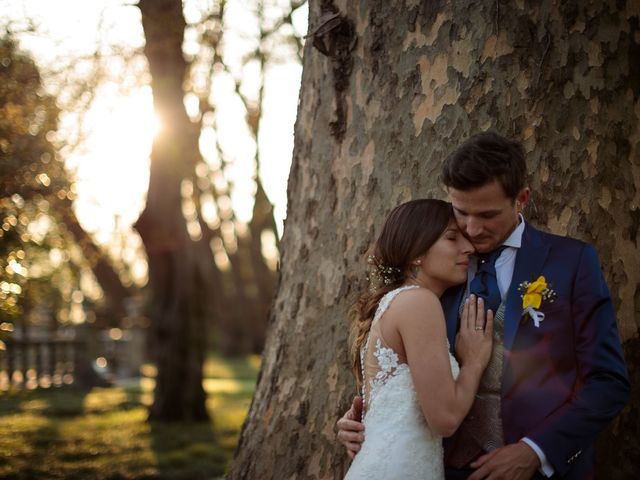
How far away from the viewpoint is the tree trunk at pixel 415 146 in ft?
13.9

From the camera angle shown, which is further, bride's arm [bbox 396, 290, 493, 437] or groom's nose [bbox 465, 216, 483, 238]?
groom's nose [bbox 465, 216, 483, 238]

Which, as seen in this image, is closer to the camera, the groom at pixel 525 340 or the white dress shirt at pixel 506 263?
the groom at pixel 525 340

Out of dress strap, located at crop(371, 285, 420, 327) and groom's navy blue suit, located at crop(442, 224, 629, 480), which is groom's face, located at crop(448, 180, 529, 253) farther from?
dress strap, located at crop(371, 285, 420, 327)

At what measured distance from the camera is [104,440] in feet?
33.1

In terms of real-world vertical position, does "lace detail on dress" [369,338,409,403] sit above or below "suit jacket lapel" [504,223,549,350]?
below

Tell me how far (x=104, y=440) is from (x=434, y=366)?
25.8 feet

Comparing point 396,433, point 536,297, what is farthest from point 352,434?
point 536,297

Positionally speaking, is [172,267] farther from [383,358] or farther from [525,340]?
[525,340]

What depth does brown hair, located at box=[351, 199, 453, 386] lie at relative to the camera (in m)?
3.42

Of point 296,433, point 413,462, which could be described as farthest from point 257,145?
point 413,462

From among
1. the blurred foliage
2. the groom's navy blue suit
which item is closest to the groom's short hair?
the groom's navy blue suit

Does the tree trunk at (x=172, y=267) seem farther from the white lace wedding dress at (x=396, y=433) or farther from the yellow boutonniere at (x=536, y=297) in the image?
the yellow boutonniere at (x=536, y=297)

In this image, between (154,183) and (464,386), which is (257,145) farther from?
(464,386)

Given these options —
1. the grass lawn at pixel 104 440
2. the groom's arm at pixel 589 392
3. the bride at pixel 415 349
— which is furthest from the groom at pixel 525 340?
the grass lawn at pixel 104 440
